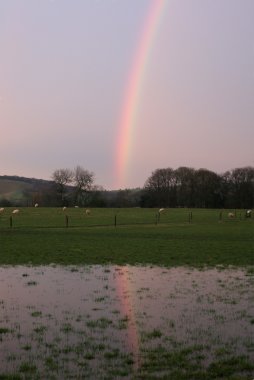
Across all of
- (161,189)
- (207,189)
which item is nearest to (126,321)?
(207,189)

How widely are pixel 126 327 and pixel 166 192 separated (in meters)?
140

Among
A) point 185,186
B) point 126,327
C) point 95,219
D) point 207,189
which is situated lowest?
point 126,327

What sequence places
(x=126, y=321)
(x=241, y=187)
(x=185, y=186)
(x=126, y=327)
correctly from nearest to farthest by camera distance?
(x=126, y=327)
(x=126, y=321)
(x=241, y=187)
(x=185, y=186)

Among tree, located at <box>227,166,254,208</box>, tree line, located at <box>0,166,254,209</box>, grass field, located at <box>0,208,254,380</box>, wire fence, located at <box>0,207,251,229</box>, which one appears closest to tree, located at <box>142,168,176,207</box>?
tree line, located at <box>0,166,254,209</box>

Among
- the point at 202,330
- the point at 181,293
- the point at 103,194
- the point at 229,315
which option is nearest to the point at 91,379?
the point at 202,330

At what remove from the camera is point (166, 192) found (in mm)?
150750

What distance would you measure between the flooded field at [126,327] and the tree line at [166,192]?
124m

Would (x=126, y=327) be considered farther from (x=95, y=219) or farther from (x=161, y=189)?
(x=161, y=189)

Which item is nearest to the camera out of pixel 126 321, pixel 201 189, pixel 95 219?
pixel 126 321

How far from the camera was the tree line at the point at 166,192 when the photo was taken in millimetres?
144625

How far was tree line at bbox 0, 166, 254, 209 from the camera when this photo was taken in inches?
5694

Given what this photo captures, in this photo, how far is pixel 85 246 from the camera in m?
33.2

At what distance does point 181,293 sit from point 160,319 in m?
3.79

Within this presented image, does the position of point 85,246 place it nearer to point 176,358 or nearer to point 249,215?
point 176,358
